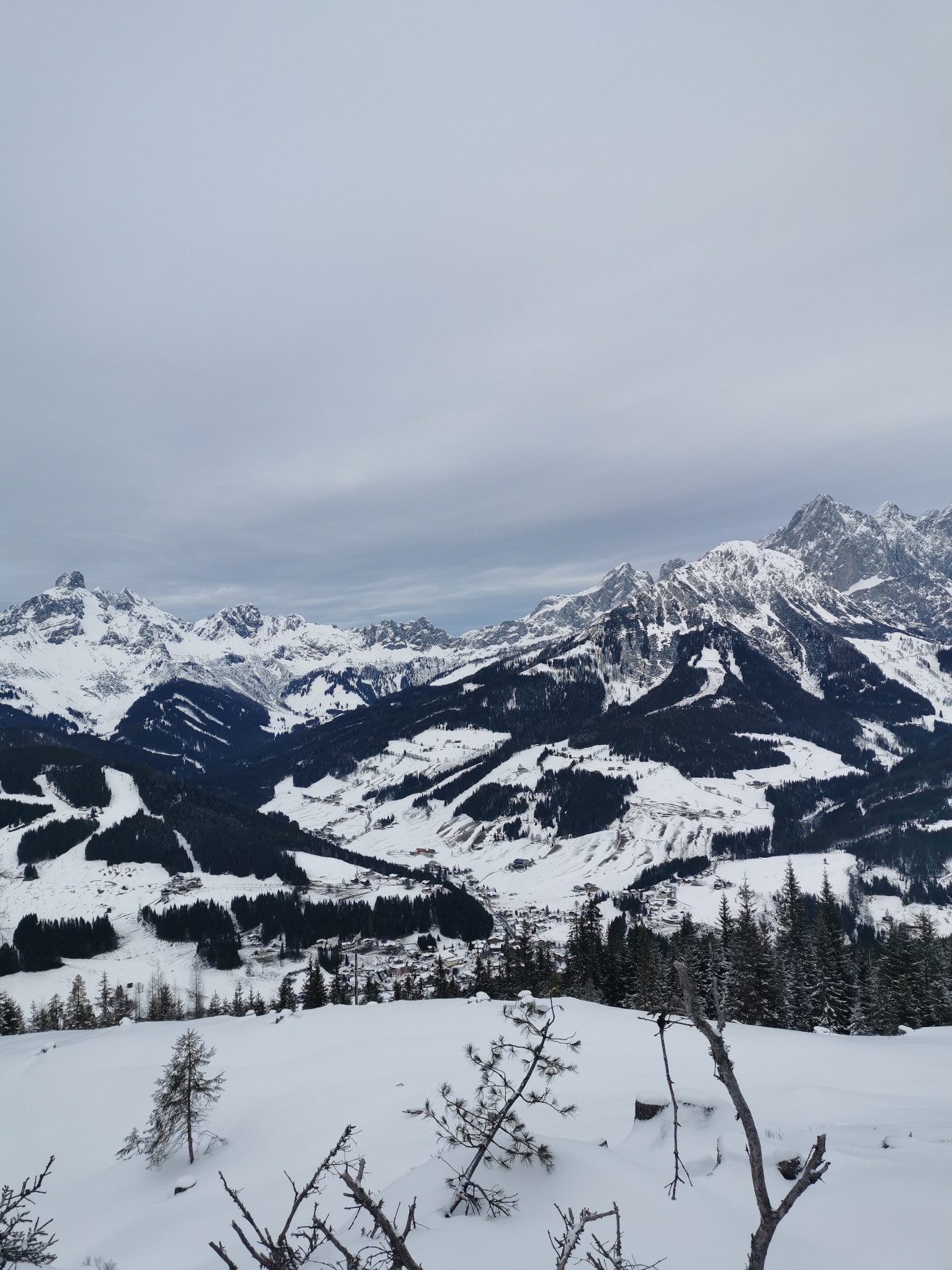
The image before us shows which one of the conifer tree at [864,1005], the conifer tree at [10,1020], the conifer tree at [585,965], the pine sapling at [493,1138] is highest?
the pine sapling at [493,1138]

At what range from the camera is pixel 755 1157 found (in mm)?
5070

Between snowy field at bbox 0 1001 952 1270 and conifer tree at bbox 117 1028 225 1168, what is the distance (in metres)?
0.70

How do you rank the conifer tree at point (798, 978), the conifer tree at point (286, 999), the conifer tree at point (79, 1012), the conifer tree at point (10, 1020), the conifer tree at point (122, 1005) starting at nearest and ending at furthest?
the conifer tree at point (798, 978), the conifer tree at point (10, 1020), the conifer tree at point (286, 999), the conifer tree at point (79, 1012), the conifer tree at point (122, 1005)

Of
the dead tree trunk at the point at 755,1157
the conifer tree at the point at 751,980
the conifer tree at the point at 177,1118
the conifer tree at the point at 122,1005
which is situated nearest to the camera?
the dead tree trunk at the point at 755,1157

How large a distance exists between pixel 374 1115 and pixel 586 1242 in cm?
1879

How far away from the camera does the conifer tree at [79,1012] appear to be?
Answer: 207 ft

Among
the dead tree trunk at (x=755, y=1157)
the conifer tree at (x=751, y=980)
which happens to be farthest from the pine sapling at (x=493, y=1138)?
the conifer tree at (x=751, y=980)

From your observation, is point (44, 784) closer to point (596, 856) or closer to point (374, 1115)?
point (596, 856)

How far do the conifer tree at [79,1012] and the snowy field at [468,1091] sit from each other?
80.9 feet

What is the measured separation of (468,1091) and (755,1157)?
27.9 metres

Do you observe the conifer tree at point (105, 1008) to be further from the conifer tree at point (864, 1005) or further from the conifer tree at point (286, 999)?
the conifer tree at point (864, 1005)

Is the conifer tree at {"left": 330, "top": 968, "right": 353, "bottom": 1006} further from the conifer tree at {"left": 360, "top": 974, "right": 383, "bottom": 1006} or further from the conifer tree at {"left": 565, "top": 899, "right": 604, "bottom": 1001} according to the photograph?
the conifer tree at {"left": 565, "top": 899, "right": 604, "bottom": 1001}

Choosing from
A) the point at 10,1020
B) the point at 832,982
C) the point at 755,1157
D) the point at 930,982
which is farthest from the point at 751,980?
the point at 10,1020

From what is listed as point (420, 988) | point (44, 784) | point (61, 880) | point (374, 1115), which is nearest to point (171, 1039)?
point (374, 1115)
